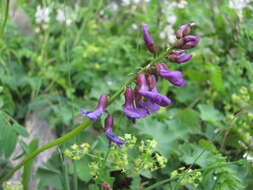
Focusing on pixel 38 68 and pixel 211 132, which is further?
pixel 38 68

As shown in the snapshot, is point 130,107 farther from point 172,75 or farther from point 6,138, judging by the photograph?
point 6,138

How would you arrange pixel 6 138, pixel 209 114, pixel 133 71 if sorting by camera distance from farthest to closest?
pixel 133 71
pixel 209 114
pixel 6 138

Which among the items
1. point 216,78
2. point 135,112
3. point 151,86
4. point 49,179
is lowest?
point 49,179

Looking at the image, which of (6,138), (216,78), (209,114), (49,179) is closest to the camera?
(6,138)

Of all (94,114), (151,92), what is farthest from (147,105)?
(94,114)

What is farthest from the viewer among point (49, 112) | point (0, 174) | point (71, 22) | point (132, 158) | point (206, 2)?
point (206, 2)

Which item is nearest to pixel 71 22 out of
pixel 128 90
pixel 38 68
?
pixel 38 68

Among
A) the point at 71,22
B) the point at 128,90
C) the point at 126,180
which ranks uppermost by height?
the point at 71,22

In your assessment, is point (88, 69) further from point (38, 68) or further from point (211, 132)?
point (211, 132)
